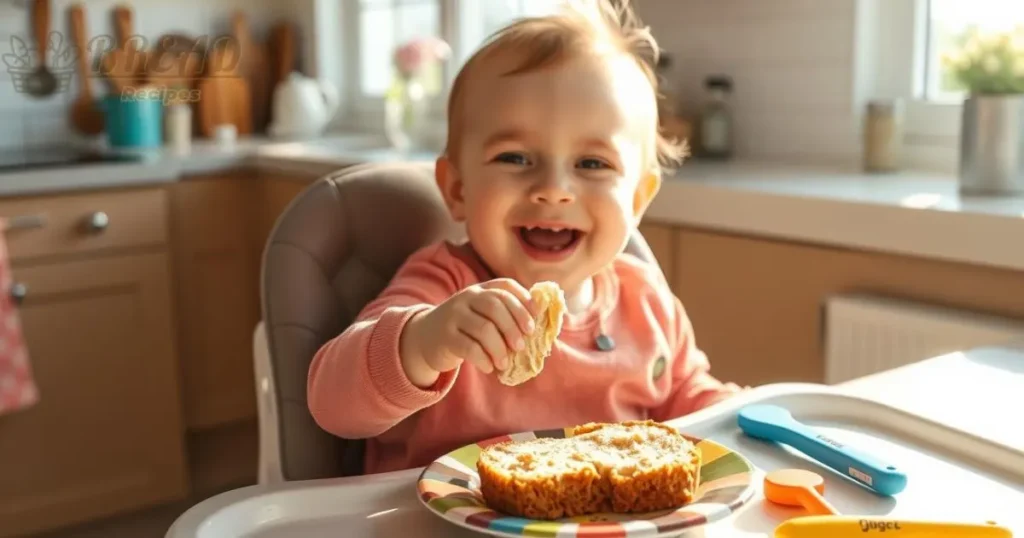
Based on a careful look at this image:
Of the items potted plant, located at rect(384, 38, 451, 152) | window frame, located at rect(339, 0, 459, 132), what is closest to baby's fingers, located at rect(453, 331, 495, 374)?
potted plant, located at rect(384, 38, 451, 152)

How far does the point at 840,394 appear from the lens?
105 centimetres

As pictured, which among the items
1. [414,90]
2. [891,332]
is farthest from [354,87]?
[891,332]

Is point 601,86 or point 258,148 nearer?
point 601,86

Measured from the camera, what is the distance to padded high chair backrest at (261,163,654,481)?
121cm

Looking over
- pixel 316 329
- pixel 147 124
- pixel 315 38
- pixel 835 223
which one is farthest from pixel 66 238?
pixel 835 223

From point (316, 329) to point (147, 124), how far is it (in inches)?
84.1

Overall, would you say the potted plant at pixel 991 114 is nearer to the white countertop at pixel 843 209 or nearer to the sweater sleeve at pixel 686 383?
the white countertop at pixel 843 209

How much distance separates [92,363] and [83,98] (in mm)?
964

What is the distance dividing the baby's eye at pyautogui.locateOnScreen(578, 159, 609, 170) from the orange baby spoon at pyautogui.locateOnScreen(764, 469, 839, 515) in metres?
0.40

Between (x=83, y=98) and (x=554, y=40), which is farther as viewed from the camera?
(x=83, y=98)

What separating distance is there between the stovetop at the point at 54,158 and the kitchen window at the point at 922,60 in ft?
6.01

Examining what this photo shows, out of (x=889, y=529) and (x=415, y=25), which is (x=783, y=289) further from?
(x=415, y=25)

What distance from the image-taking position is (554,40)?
3.70ft

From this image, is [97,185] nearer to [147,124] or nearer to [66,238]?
[66,238]
